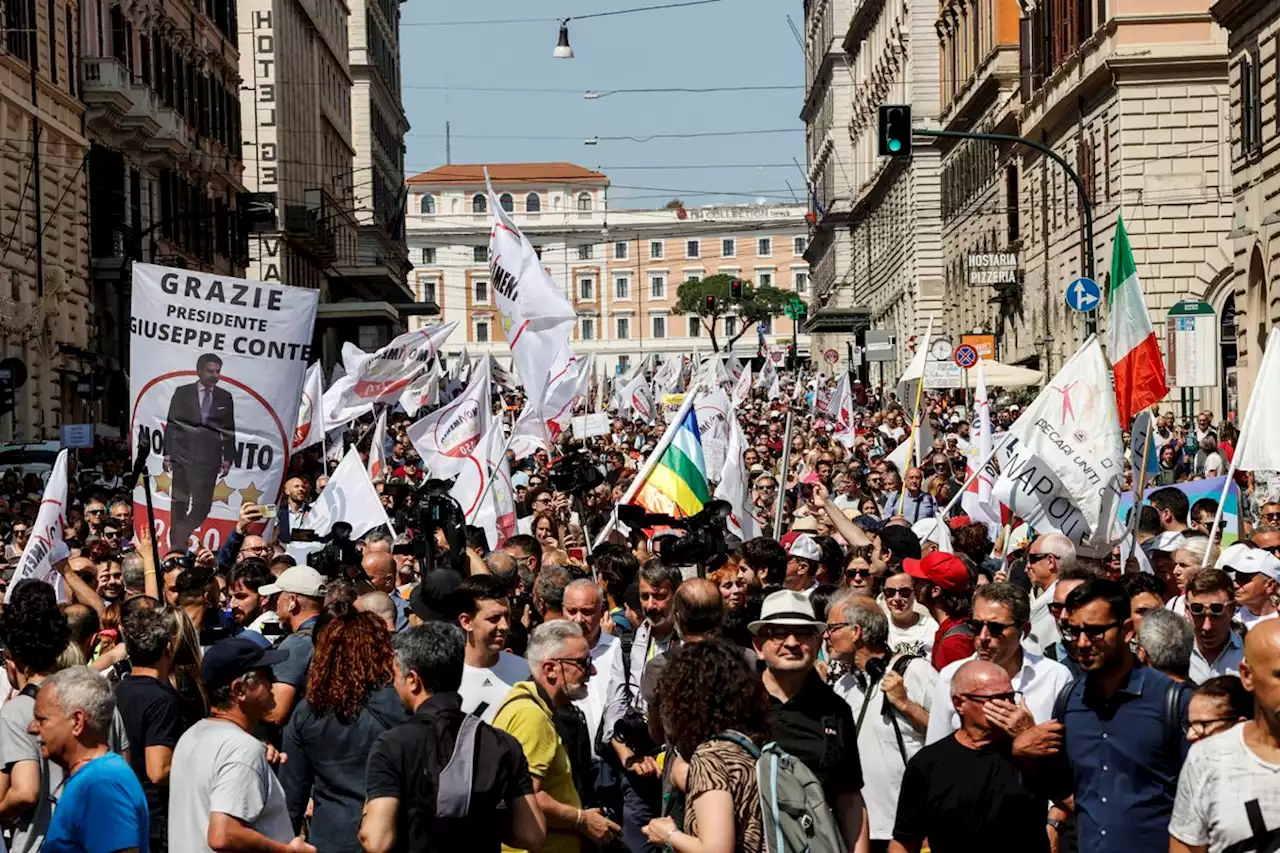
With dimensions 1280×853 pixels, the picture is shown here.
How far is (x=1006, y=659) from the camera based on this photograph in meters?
7.59

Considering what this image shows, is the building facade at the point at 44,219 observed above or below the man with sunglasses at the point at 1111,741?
above

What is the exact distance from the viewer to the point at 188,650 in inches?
313

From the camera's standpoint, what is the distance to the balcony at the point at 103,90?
44.8m

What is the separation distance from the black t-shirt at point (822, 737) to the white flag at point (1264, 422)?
589cm

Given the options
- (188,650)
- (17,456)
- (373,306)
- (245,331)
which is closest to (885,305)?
(373,306)

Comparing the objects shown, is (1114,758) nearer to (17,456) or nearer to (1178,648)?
(1178,648)

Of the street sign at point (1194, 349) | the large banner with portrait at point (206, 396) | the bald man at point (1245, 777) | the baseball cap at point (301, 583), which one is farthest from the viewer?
the street sign at point (1194, 349)

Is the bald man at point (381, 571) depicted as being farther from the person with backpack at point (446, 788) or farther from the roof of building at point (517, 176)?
the roof of building at point (517, 176)

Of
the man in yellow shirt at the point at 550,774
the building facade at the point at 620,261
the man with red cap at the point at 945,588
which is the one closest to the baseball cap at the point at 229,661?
the man in yellow shirt at the point at 550,774

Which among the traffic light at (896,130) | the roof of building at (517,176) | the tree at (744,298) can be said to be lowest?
the traffic light at (896,130)

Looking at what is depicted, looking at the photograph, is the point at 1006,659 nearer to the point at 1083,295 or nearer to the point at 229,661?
the point at 229,661

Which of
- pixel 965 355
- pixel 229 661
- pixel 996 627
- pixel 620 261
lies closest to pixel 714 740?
pixel 229 661

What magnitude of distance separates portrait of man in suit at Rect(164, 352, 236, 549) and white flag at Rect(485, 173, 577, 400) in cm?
473

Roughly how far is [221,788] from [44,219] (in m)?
36.3
